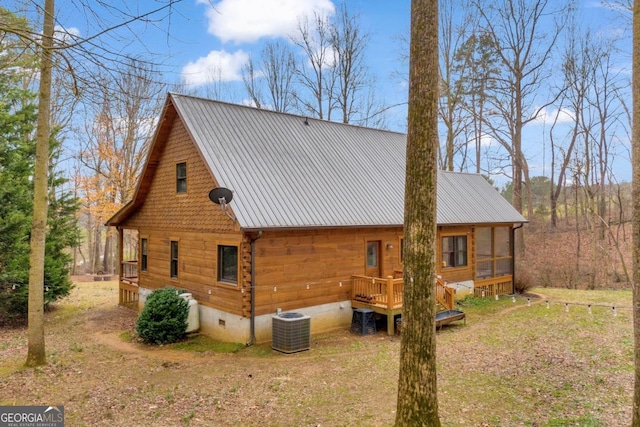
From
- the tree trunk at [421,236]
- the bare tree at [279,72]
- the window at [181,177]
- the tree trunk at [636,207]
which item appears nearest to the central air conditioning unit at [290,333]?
the tree trunk at [421,236]

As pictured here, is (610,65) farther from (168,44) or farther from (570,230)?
(168,44)

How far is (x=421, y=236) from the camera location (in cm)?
525

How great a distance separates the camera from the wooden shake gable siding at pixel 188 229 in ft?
36.8

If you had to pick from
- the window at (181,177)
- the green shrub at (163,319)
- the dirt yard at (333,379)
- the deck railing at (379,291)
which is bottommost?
the dirt yard at (333,379)

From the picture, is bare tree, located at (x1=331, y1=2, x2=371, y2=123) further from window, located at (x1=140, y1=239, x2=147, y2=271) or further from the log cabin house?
window, located at (x1=140, y1=239, x2=147, y2=271)

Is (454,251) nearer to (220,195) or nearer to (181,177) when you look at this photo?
(220,195)

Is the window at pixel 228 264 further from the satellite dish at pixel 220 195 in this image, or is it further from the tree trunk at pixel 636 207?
the tree trunk at pixel 636 207

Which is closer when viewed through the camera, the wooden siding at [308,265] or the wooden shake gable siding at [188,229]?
the wooden siding at [308,265]

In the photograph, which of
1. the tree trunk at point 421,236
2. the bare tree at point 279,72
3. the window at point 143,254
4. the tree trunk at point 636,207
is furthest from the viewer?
the bare tree at point 279,72

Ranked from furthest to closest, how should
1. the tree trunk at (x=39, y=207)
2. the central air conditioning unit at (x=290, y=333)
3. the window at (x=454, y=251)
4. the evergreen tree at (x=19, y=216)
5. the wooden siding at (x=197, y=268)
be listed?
the window at (x=454, y=251), the evergreen tree at (x=19, y=216), the wooden siding at (x=197, y=268), the central air conditioning unit at (x=290, y=333), the tree trunk at (x=39, y=207)

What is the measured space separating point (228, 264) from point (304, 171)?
3851 millimetres

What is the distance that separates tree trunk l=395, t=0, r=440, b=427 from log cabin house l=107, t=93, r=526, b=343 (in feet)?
18.5

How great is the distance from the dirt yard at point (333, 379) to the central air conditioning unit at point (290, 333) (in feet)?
0.89

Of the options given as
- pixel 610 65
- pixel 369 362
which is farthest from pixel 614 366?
pixel 610 65
